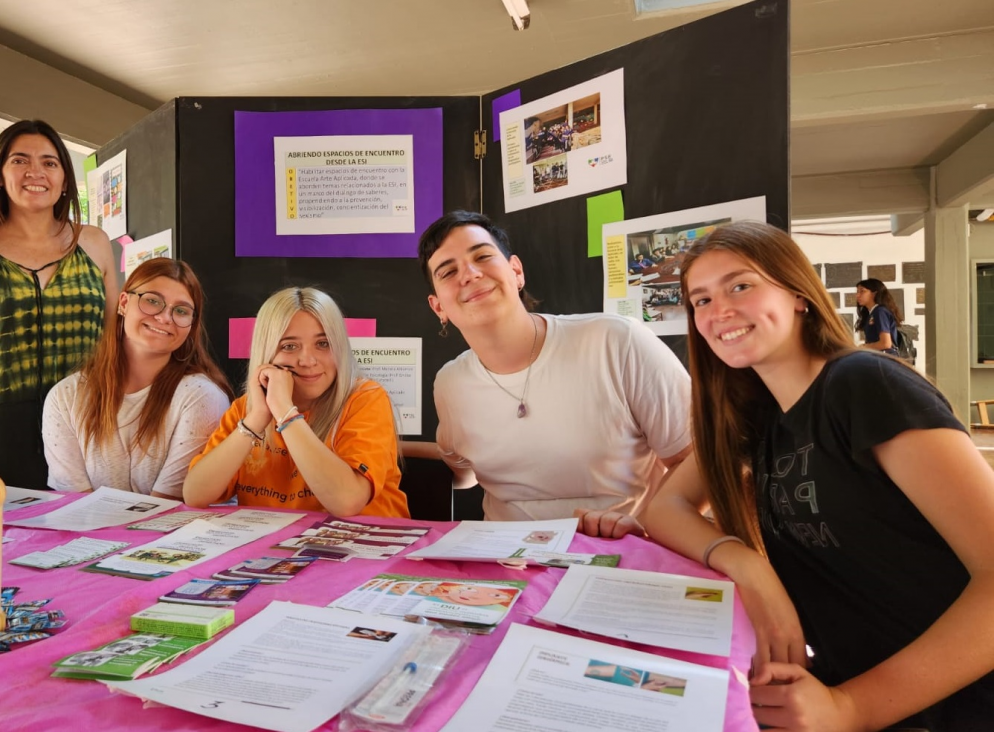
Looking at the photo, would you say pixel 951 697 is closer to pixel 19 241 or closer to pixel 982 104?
pixel 19 241

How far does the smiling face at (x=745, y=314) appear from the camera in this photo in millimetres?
1102

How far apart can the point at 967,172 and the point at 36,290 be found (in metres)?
6.57

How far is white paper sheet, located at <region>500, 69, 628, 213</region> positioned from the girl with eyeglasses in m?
1.08

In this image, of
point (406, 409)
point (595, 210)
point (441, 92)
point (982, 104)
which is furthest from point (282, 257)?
point (982, 104)

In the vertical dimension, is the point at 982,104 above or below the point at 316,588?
above

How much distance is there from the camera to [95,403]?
175 cm

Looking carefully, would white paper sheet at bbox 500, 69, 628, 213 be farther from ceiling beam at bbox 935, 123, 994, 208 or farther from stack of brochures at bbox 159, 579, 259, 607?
ceiling beam at bbox 935, 123, 994, 208

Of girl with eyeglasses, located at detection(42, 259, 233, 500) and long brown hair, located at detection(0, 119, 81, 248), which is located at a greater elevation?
long brown hair, located at detection(0, 119, 81, 248)

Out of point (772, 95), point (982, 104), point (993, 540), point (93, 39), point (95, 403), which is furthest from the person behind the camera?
point (982, 104)

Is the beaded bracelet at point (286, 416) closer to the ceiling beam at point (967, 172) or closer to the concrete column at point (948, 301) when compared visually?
the ceiling beam at point (967, 172)

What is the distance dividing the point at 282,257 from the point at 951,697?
7.04 feet

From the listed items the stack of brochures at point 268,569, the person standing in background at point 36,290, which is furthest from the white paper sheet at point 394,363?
the stack of brochures at point 268,569

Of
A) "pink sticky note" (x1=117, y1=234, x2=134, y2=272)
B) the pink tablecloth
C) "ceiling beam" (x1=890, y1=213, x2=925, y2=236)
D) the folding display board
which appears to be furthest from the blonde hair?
Result: "ceiling beam" (x1=890, y1=213, x2=925, y2=236)

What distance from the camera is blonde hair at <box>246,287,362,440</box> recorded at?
1615 mm
